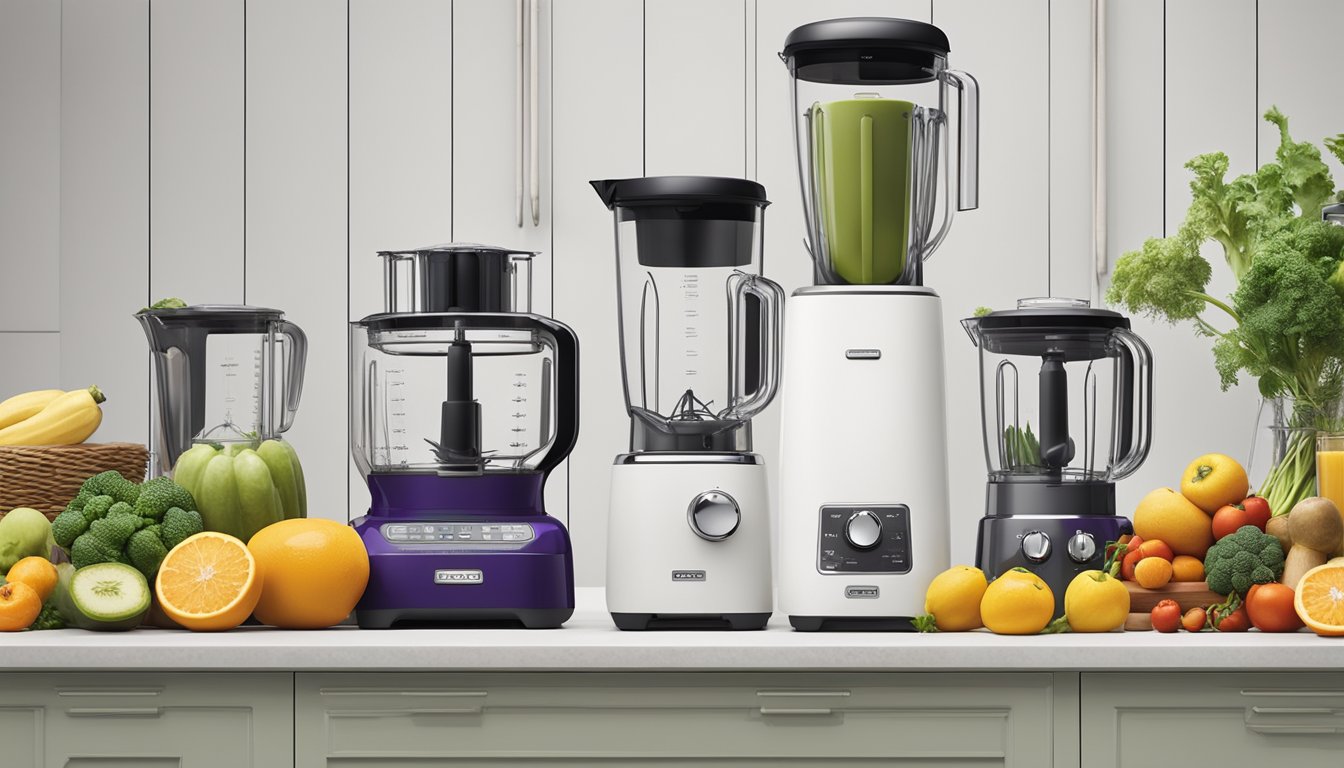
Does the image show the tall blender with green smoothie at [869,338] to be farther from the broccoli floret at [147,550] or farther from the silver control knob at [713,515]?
the broccoli floret at [147,550]

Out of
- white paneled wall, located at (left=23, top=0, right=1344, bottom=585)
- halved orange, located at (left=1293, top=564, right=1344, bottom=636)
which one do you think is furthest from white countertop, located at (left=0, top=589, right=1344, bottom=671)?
white paneled wall, located at (left=23, top=0, right=1344, bottom=585)

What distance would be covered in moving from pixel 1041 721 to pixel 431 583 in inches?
25.5

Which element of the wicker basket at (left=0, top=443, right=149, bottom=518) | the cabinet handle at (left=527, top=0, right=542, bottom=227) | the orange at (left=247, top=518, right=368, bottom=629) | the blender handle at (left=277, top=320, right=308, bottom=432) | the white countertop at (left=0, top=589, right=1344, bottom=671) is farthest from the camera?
the cabinet handle at (left=527, top=0, right=542, bottom=227)

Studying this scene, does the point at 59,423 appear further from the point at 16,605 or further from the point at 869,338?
the point at 869,338

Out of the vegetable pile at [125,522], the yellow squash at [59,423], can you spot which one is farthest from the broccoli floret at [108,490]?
the yellow squash at [59,423]

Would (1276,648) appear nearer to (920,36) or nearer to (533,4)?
(920,36)

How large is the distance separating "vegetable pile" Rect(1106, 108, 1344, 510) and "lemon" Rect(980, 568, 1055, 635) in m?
0.34

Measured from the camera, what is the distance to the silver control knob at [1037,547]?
54.5 inches

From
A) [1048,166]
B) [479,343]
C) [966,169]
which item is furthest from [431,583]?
[1048,166]

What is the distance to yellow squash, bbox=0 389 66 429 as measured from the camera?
4.99 ft

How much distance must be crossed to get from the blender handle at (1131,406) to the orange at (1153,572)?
0.43ft

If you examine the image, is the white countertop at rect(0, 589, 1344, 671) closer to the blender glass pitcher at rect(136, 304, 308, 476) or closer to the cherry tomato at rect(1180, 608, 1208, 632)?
the cherry tomato at rect(1180, 608, 1208, 632)

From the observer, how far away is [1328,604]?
1.29 metres

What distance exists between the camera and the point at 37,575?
137 centimetres
